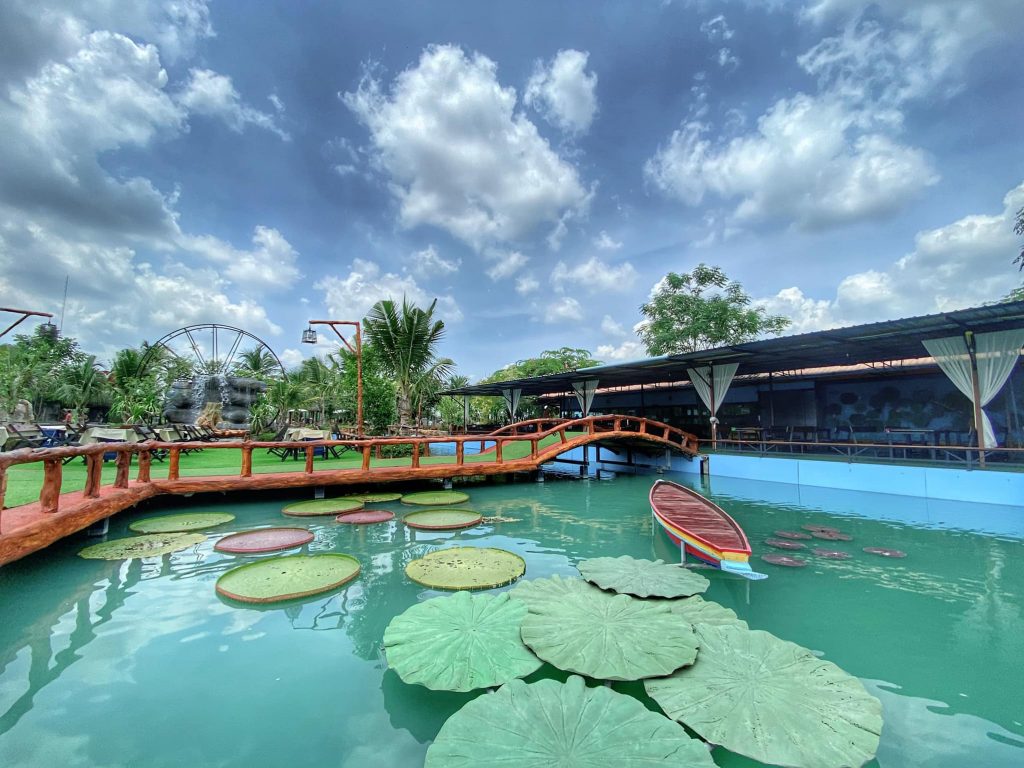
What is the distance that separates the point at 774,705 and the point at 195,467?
12.4 metres

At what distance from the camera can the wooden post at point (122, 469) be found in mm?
6578

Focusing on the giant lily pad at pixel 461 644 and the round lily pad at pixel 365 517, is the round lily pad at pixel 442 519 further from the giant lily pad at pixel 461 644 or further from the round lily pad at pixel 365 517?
the giant lily pad at pixel 461 644

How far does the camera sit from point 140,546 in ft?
18.2

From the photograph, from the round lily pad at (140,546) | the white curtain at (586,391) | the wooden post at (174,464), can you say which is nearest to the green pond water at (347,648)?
the round lily pad at (140,546)

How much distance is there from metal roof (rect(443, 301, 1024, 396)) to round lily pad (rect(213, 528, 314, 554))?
10.9 meters

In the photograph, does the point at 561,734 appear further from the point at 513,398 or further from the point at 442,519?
the point at 513,398

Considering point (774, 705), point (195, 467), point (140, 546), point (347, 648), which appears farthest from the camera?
point (195, 467)

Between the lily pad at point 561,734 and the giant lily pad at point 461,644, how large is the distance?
0.36m

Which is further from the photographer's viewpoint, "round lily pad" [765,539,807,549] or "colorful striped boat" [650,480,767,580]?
"round lily pad" [765,539,807,549]

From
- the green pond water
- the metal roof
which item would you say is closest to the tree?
the metal roof

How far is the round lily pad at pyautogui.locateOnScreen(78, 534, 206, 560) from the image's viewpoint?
522cm

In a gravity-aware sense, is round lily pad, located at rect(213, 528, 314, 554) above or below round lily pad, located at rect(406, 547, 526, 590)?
above

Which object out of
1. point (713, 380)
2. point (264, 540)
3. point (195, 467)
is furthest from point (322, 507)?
point (713, 380)

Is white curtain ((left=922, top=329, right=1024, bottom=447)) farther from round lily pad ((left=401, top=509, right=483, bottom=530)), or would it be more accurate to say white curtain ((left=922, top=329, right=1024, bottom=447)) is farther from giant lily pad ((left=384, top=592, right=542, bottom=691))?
giant lily pad ((left=384, top=592, right=542, bottom=691))
